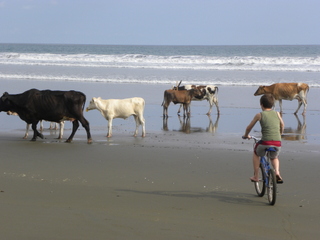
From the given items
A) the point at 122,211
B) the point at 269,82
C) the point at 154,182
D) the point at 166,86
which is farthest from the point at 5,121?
the point at 269,82

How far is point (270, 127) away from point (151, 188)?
193 cm

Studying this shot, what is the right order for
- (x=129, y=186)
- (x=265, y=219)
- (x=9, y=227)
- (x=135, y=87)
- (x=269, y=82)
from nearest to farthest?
(x=9, y=227)
(x=265, y=219)
(x=129, y=186)
(x=135, y=87)
(x=269, y=82)

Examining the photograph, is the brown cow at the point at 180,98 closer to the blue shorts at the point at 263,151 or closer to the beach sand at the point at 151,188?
the beach sand at the point at 151,188

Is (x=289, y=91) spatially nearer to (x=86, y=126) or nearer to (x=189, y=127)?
(x=189, y=127)

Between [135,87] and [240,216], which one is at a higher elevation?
[135,87]

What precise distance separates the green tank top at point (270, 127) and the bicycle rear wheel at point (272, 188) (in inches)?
17.8

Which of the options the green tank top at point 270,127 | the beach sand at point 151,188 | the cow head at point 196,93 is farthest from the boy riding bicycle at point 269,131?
the cow head at point 196,93

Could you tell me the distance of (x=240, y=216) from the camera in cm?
632

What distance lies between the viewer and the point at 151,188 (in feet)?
24.9

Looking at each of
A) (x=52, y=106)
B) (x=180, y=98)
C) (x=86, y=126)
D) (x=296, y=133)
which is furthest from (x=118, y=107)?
(x=180, y=98)

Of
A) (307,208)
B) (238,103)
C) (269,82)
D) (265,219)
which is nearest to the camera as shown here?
(265,219)

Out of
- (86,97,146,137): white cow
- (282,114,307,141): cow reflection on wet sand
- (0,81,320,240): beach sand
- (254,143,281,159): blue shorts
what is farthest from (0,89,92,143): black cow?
(254,143,281,159): blue shorts

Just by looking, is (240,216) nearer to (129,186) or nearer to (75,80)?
(129,186)

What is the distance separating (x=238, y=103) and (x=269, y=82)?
9810 millimetres
